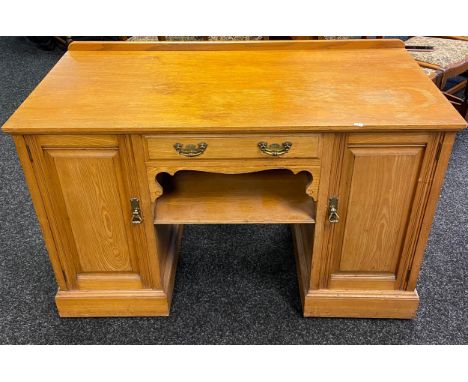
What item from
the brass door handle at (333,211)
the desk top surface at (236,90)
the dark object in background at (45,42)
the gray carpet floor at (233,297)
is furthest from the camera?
the dark object in background at (45,42)

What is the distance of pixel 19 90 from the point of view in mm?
2988

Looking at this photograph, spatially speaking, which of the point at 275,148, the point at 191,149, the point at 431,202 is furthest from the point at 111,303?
the point at 431,202

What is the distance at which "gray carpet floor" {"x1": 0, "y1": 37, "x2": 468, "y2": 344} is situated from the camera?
1380 millimetres

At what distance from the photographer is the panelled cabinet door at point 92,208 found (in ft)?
3.68

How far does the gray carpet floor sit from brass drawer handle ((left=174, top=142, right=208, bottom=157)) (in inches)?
24.0

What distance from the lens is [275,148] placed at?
1.10 m

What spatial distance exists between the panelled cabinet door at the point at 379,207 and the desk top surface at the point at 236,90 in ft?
0.26

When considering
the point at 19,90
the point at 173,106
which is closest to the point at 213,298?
the point at 173,106

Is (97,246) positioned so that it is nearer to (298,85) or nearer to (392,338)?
(298,85)

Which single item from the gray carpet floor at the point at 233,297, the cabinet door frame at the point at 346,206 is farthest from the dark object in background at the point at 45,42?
the cabinet door frame at the point at 346,206

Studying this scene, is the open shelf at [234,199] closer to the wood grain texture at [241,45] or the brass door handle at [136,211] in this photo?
the brass door handle at [136,211]

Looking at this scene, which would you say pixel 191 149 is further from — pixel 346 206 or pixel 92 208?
pixel 346 206

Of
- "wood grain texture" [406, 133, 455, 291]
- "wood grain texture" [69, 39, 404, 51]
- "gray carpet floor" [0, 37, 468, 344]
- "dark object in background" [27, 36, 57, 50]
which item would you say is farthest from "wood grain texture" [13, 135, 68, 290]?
"dark object in background" [27, 36, 57, 50]

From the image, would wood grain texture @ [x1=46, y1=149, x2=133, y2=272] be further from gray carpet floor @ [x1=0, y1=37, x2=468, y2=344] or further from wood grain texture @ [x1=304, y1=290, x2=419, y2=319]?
wood grain texture @ [x1=304, y1=290, x2=419, y2=319]
